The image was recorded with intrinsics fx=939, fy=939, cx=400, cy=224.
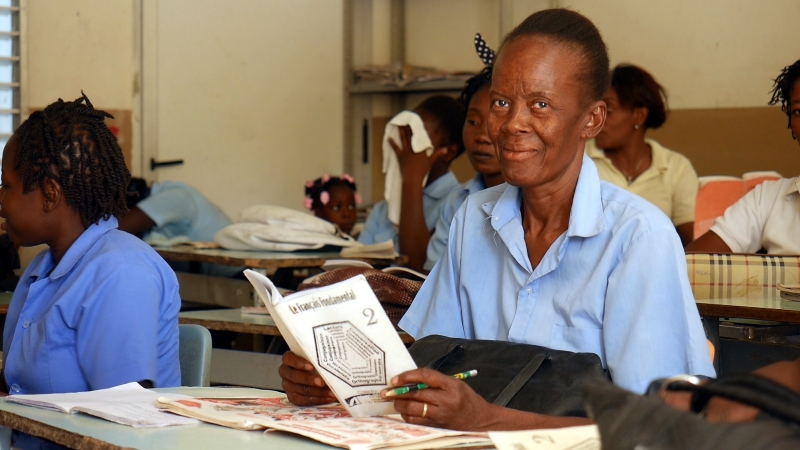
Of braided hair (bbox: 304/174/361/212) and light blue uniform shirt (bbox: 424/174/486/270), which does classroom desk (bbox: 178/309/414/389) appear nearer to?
light blue uniform shirt (bbox: 424/174/486/270)

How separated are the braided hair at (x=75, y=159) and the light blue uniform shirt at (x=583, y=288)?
0.81 m

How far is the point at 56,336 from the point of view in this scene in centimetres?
194

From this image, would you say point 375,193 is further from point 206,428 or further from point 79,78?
point 206,428

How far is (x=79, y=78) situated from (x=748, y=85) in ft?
13.0

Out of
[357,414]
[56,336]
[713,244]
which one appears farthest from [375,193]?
[357,414]

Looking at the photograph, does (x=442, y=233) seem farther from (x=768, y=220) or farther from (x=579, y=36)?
(x=579, y=36)

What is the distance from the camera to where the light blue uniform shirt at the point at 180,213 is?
189 inches

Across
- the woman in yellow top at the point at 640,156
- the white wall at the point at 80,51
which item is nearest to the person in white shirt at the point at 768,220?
the woman in yellow top at the point at 640,156

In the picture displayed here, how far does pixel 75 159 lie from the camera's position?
2.15m

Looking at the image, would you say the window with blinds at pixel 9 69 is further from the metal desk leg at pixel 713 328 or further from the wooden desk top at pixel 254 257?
the metal desk leg at pixel 713 328

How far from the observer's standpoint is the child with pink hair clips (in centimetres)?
559

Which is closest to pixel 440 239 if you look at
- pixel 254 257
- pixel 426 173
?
pixel 426 173

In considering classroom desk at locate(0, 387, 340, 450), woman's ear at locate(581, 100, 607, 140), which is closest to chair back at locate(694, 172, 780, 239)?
woman's ear at locate(581, 100, 607, 140)

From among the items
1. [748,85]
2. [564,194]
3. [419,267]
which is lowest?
[419,267]
